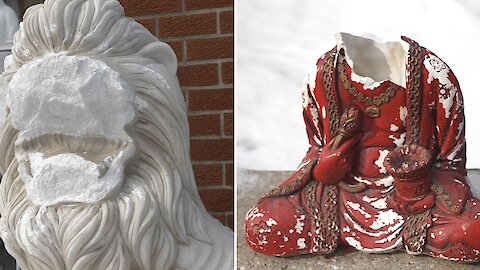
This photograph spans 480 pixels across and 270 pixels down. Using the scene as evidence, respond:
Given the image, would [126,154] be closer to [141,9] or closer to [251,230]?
[251,230]

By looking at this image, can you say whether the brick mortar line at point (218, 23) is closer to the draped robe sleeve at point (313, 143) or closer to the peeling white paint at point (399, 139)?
the draped robe sleeve at point (313, 143)

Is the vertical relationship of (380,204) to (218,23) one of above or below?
below

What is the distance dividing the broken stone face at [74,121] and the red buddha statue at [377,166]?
518 mm

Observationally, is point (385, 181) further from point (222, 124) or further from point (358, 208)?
point (222, 124)

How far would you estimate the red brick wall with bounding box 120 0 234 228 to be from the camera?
1.77 meters

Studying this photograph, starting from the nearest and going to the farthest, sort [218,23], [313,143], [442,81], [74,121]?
[74,121] → [442,81] → [313,143] → [218,23]

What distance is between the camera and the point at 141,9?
73.0 inches

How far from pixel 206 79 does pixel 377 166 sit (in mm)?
633

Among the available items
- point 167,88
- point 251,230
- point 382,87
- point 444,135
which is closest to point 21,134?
point 167,88

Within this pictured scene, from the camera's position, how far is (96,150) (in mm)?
1040

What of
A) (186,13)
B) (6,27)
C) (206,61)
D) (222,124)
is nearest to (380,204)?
(222,124)

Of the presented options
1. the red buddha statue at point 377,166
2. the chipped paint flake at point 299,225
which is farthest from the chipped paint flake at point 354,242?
the chipped paint flake at point 299,225

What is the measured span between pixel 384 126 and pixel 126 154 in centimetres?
61

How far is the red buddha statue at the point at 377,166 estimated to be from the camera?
129 cm
